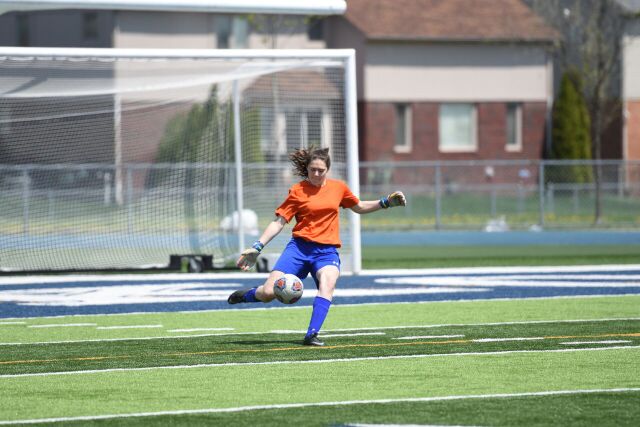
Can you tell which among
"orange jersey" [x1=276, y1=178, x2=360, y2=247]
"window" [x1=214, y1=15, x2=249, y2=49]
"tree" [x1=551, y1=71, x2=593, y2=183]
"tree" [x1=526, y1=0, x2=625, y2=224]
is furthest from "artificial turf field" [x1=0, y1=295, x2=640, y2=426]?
"window" [x1=214, y1=15, x2=249, y2=49]

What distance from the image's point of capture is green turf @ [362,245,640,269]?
20.7m

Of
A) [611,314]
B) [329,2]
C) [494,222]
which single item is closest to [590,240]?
[494,222]

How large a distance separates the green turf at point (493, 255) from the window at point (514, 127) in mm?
21923

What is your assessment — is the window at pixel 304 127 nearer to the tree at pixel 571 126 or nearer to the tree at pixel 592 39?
the tree at pixel 592 39

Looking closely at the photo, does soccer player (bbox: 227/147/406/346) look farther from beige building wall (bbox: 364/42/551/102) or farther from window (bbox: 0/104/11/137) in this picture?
beige building wall (bbox: 364/42/551/102)

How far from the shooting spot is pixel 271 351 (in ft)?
32.8

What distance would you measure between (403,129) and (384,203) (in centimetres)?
3554

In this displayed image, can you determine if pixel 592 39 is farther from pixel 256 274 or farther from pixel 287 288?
pixel 287 288

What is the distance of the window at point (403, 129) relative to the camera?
150ft

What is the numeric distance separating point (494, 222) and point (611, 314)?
16455 millimetres

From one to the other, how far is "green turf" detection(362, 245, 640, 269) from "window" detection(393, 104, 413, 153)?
20244 millimetres

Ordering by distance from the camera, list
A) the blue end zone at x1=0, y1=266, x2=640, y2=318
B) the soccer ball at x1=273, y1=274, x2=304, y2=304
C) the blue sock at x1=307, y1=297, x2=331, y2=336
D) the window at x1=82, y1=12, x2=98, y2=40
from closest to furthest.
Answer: the soccer ball at x1=273, y1=274, x2=304, y2=304
the blue sock at x1=307, y1=297, x2=331, y2=336
the blue end zone at x1=0, y1=266, x2=640, y2=318
the window at x1=82, y1=12, x2=98, y2=40

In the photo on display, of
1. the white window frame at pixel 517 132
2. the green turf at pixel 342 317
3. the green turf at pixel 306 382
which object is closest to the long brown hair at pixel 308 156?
the green turf at pixel 342 317

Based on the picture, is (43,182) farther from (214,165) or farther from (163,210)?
(214,165)
